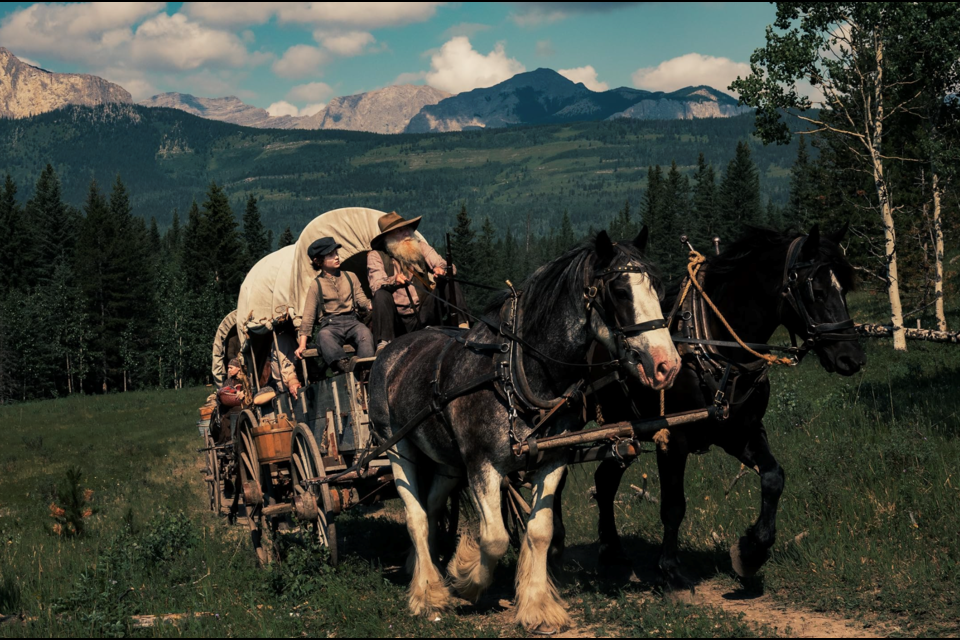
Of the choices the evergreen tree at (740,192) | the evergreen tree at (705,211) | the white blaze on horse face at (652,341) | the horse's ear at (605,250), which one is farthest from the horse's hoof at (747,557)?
the evergreen tree at (740,192)

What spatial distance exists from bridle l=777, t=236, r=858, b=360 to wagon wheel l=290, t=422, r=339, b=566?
3.98 meters

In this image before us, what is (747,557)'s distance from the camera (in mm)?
6930

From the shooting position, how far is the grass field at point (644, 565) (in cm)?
632

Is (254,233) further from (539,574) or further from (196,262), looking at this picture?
(539,574)

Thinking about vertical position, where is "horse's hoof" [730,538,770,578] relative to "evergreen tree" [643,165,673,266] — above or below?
below

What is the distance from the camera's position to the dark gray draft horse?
5.50 metres

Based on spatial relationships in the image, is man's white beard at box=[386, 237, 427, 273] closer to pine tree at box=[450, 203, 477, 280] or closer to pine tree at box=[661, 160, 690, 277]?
pine tree at box=[450, 203, 477, 280]

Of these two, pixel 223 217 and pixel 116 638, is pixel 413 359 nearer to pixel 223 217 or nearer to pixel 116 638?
pixel 116 638

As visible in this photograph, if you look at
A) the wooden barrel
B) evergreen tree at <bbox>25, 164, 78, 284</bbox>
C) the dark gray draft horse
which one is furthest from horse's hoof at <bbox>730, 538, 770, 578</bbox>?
evergreen tree at <bbox>25, 164, 78, 284</bbox>

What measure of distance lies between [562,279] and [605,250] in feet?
1.51

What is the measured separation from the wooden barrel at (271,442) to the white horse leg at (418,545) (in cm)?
166

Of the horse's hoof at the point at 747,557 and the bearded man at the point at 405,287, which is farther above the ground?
the bearded man at the point at 405,287

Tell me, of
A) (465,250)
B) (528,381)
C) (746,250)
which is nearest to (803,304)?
(746,250)

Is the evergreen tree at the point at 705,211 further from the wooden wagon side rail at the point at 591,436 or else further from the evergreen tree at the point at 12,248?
the wooden wagon side rail at the point at 591,436
